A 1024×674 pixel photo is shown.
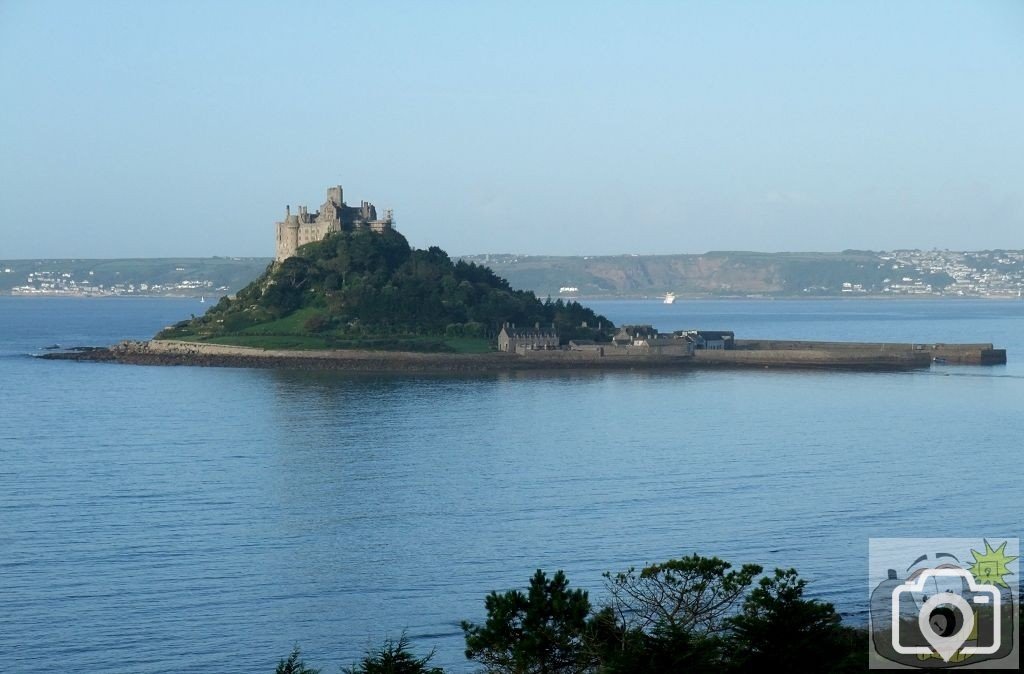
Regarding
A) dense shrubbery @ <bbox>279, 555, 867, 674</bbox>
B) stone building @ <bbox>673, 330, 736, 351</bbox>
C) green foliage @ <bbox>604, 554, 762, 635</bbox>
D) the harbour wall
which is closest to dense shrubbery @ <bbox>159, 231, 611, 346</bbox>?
stone building @ <bbox>673, 330, 736, 351</bbox>

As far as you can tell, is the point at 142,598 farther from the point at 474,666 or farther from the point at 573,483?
the point at 573,483

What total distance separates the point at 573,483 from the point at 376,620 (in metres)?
11.6

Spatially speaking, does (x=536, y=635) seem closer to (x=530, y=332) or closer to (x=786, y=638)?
(x=786, y=638)

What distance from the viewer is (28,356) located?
3056 inches

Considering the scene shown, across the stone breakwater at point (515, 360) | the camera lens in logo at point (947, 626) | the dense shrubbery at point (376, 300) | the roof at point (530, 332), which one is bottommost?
the camera lens in logo at point (947, 626)

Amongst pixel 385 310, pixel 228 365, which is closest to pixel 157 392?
pixel 228 365

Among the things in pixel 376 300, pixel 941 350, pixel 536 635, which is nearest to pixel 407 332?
pixel 376 300

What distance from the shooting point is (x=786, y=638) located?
1484 cm

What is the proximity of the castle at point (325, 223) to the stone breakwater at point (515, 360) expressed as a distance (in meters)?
12.8

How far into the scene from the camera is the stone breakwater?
69.1m

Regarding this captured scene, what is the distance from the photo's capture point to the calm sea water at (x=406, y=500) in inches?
818

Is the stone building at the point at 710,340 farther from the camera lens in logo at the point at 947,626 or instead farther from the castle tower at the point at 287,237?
the camera lens in logo at the point at 947,626

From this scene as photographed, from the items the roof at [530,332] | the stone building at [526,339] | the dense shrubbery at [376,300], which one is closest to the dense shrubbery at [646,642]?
the stone building at [526,339]

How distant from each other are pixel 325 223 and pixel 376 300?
9.53 m
